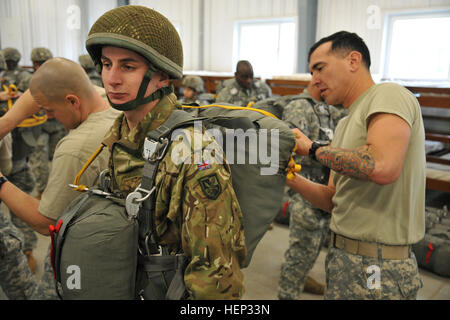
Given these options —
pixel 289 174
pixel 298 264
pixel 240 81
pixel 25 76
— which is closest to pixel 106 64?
pixel 289 174

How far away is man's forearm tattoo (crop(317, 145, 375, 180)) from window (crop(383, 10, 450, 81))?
851 centimetres

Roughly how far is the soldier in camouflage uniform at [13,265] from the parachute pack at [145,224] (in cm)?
121

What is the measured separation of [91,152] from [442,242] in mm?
3375

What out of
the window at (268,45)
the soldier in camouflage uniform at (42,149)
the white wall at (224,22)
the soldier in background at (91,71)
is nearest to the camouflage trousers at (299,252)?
the soldier in camouflage uniform at (42,149)

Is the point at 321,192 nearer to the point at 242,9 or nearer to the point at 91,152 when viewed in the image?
the point at 91,152

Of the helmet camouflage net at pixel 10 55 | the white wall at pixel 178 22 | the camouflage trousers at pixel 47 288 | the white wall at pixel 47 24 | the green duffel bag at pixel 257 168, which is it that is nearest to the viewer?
the green duffel bag at pixel 257 168

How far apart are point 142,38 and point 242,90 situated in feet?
15.0

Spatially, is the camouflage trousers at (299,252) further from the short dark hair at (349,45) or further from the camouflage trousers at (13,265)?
the camouflage trousers at (13,265)

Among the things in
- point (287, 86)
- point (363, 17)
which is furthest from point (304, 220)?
point (363, 17)

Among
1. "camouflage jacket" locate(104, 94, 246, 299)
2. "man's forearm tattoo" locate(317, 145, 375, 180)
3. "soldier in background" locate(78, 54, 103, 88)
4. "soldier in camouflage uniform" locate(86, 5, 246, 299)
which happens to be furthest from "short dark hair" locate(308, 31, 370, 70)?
"soldier in background" locate(78, 54, 103, 88)

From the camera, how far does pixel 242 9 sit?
11.6m

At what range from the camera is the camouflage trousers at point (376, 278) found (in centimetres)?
152

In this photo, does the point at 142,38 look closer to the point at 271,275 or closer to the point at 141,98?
the point at 141,98

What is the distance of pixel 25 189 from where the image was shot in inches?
134
